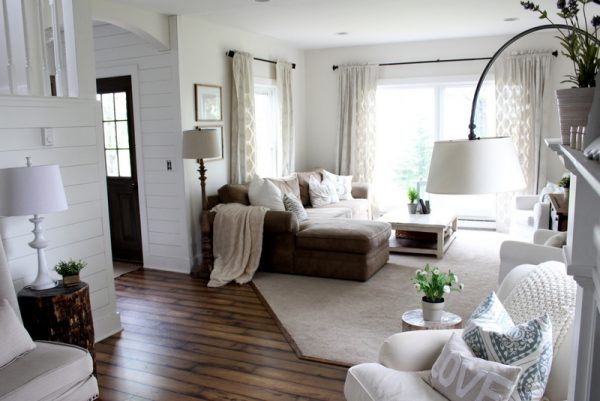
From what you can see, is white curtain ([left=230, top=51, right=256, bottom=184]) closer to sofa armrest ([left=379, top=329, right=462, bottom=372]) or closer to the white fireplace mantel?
sofa armrest ([left=379, top=329, right=462, bottom=372])

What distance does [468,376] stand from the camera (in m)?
1.96

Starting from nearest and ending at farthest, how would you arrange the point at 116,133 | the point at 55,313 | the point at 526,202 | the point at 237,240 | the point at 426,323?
the point at 426,323, the point at 55,313, the point at 237,240, the point at 116,133, the point at 526,202

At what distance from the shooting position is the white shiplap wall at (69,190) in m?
3.22

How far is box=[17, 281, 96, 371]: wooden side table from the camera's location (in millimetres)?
3021

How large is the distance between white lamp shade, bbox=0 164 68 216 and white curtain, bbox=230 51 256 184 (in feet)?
10.3

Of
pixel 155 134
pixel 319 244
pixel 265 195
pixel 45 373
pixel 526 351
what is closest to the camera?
pixel 526 351

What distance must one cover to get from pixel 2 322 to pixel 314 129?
6155 mm

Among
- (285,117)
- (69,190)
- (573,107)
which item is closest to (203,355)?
(69,190)

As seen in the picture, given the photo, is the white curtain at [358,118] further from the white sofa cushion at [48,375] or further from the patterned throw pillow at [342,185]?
the white sofa cushion at [48,375]

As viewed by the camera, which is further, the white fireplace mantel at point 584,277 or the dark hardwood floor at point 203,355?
the dark hardwood floor at point 203,355

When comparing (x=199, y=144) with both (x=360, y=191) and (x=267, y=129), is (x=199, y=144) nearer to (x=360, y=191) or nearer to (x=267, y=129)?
(x=267, y=129)

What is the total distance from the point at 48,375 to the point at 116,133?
151 inches

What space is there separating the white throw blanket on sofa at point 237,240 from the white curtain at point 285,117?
200cm

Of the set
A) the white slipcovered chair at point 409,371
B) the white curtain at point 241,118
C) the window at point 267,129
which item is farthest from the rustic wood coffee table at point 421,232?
the white slipcovered chair at point 409,371
